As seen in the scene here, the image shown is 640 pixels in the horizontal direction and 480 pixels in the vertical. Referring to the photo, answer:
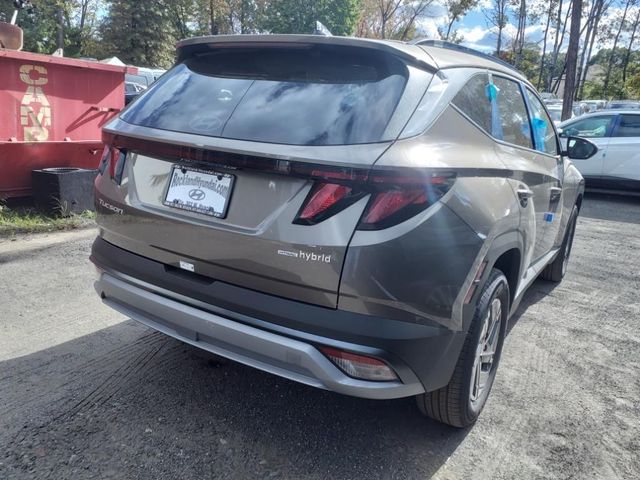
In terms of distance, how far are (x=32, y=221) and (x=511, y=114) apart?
5.05 metres

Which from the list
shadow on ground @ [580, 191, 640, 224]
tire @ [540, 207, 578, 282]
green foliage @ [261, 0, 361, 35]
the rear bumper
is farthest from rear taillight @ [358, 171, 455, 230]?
green foliage @ [261, 0, 361, 35]

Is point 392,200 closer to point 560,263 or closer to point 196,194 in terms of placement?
point 196,194

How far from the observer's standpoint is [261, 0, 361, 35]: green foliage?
38.8 metres

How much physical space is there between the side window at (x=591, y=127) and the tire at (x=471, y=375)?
9.12m

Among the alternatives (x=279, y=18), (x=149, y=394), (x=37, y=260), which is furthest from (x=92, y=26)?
(x=149, y=394)

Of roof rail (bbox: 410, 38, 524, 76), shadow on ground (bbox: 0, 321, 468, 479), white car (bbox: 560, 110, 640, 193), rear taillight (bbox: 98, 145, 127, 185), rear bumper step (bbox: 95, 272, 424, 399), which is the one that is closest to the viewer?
rear bumper step (bbox: 95, 272, 424, 399)

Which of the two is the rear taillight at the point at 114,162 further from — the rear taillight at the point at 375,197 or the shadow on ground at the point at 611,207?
the shadow on ground at the point at 611,207

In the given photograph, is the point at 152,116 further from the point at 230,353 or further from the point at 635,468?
the point at 635,468

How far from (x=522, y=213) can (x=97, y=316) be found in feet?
9.41

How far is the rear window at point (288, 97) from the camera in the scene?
2.14m

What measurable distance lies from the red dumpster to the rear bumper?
4.39 m

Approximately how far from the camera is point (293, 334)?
2.11 meters

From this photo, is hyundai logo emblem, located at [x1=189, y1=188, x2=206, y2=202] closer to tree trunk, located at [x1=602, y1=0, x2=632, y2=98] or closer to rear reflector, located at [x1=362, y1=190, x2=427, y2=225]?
rear reflector, located at [x1=362, y1=190, x2=427, y2=225]

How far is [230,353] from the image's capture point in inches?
90.8
